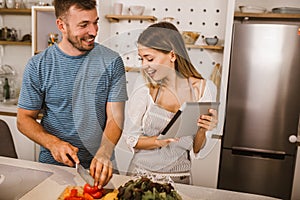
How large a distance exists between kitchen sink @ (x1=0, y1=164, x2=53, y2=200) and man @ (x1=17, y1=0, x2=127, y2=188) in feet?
0.31

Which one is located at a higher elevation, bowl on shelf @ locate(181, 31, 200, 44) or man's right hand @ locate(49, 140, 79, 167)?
bowl on shelf @ locate(181, 31, 200, 44)

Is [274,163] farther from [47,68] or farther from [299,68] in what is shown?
[47,68]

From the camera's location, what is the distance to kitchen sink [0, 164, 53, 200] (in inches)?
41.5

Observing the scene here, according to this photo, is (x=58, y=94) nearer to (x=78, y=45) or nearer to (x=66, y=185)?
(x=78, y=45)

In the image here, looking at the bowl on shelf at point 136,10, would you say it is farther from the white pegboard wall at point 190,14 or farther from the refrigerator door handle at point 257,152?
the refrigerator door handle at point 257,152

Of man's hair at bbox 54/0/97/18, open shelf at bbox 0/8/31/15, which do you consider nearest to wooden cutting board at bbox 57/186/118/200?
man's hair at bbox 54/0/97/18

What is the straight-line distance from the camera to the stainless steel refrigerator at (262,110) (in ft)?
6.44

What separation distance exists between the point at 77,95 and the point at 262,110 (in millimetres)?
→ 1361

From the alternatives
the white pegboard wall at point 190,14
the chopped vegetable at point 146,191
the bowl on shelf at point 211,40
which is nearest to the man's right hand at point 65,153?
the chopped vegetable at point 146,191

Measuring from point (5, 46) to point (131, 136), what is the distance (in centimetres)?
232

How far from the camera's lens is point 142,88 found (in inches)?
32.8

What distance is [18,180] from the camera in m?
1.14

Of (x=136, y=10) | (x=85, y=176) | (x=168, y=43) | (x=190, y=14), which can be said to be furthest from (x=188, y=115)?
(x=190, y=14)

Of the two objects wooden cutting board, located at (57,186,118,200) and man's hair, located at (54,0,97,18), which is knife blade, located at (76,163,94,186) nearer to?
wooden cutting board, located at (57,186,118,200)
